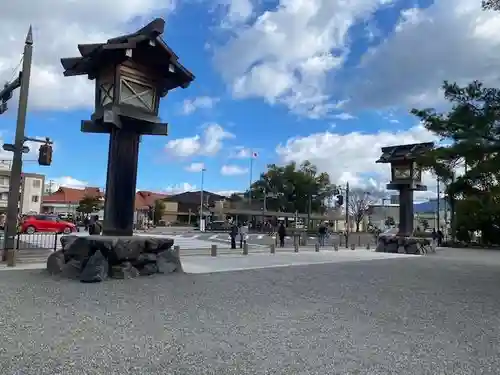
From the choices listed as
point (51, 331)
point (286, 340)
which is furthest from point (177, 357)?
point (51, 331)

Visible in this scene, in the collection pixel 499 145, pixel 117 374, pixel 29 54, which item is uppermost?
pixel 29 54

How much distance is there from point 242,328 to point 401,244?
22.6 meters

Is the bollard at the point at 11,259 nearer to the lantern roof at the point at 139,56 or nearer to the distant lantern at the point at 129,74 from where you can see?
the distant lantern at the point at 129,74

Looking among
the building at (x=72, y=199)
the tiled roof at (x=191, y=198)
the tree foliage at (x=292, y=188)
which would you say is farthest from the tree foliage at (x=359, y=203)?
the building at (x=72, y=199)

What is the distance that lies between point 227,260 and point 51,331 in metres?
10.9

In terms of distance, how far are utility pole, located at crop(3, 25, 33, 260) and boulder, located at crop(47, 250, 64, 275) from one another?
3009 millimetres

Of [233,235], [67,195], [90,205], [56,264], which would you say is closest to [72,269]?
[56,264]

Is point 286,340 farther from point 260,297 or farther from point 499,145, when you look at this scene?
point 499,145

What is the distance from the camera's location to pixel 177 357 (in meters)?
4.80

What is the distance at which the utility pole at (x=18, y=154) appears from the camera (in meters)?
13.6

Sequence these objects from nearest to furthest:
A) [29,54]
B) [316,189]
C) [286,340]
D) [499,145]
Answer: [286,340] → [499,145] → [29,54] → [316,189]

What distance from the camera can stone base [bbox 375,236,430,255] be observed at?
1039 inches

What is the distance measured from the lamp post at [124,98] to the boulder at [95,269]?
1.17 metres

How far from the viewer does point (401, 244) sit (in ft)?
88.2
